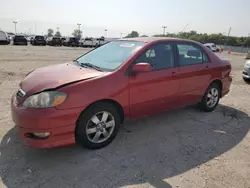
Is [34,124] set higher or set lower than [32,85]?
lower

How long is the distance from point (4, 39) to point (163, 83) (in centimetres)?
2735

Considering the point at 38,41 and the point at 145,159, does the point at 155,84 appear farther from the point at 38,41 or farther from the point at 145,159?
the point at 38,41

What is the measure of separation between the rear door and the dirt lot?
57cm

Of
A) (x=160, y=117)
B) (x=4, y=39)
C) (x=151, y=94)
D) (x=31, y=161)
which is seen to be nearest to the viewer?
(x=31, y=161)

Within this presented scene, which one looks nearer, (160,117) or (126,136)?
(126,136)

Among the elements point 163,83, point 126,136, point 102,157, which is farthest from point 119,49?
point 102,157

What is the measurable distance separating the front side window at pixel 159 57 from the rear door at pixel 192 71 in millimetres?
222

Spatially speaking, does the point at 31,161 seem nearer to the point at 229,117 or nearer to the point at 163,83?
the point at 163,83

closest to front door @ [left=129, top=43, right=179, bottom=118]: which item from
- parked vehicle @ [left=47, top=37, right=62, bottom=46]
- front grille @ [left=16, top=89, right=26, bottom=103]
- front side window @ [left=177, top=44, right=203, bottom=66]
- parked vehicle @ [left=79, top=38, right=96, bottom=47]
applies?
front side window @ [left=177, top=44, right=203, bottom=66]

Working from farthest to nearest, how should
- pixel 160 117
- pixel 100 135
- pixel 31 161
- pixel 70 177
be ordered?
pixel 160 117 < pixel 100 135 < pixel 31 161 < pixel 70 177

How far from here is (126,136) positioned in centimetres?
387

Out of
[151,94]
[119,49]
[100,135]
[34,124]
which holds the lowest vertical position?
[100,135]

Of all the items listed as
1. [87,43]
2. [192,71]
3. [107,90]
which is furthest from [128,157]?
[87,43]

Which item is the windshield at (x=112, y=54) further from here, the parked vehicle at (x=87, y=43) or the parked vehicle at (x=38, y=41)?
the parked vehicle at (x=87, y=43)
